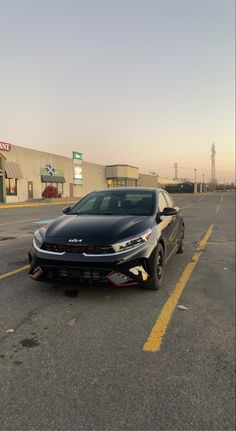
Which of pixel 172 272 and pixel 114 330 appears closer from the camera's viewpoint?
pixel 114 330

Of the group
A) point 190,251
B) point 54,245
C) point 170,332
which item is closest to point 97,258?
point 54,245

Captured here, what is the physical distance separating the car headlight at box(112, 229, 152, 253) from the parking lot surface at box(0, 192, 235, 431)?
2.36 ft

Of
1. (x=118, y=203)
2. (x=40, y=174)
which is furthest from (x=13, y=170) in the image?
(x=118, y=203)

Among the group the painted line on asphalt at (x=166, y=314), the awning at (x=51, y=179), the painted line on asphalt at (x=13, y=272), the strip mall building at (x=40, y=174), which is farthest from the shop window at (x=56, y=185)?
the painted line on asphalt at (x=166, y=314)

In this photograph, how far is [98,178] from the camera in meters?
68.9

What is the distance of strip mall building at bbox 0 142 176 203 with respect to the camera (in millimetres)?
39188

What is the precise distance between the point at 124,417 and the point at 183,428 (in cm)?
39

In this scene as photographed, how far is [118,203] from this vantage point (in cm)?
619

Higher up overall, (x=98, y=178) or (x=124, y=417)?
(x=98, y=178)

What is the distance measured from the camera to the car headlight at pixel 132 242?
4.54m

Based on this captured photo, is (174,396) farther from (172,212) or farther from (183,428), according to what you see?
(172,212)

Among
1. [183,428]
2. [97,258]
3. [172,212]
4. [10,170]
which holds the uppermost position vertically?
[10,170]

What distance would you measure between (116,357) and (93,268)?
1330 millimetres

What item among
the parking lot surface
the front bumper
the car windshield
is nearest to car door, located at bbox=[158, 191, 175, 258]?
the car windshield
